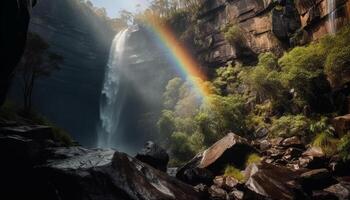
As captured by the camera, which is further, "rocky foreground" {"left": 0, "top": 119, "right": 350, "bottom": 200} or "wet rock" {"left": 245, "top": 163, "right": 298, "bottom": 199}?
"wet rock" {"left": 245, "top": 163, "right": 298, "bottom": 199}

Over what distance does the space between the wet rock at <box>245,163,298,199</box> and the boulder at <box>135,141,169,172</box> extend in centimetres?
448

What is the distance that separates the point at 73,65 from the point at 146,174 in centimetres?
3417

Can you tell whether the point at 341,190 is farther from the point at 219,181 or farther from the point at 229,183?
the point at 219,181

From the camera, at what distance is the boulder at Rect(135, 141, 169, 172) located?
48.7ft

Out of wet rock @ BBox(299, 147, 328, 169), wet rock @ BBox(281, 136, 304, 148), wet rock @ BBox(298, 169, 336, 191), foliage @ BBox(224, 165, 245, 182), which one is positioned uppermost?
wet rock @ BBox(281, 136, 304, 148)

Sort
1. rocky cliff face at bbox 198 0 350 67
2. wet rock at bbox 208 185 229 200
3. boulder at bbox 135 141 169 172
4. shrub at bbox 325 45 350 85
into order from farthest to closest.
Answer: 1. rocky cliff face at bbox 198 0 350 67
2. shrub at bbox 325 45 350 85
3. boulder at bbox 135 141 169 172
4. wet rock at bbox 208 185 229 200

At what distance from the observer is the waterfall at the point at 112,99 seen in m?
37.8

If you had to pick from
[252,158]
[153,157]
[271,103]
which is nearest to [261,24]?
[271,103]

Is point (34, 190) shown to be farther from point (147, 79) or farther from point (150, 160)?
point (147, 79)

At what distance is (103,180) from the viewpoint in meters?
8.14

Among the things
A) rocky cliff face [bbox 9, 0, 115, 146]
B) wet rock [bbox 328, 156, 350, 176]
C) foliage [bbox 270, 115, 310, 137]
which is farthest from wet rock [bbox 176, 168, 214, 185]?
rocky cliff face [bbox 9, 0, 115, 146]

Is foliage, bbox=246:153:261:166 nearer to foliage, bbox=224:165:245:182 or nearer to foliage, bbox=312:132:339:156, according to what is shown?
foliage, bbox=224:165:245:182

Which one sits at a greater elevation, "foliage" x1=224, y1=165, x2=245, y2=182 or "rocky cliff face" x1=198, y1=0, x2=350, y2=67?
"rocky cliff face" x1=198, y1=0, x2=350, y2=67

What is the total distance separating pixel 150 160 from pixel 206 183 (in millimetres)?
3022
